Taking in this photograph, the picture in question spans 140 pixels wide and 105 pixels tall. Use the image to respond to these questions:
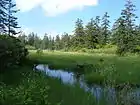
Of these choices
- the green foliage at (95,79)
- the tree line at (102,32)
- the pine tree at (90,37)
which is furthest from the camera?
the pine tree at (90,37)

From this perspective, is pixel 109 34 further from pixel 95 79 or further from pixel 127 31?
pixel 95 79

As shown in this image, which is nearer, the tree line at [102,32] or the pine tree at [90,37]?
the tree line at [102,32]

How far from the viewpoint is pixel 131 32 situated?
230 ft

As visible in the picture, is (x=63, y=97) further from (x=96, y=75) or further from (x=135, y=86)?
(x=96, y=75)

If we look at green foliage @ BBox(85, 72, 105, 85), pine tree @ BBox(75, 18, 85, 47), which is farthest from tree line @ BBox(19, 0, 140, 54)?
green foliage @ BBox(85, 72, 105, 85)

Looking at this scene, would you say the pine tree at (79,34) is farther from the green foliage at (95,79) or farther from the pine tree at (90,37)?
the green foliage at (95,79)

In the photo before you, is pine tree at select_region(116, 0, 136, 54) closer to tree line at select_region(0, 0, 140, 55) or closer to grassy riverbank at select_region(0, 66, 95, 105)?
tree line at select_region(0, 0, 140, 55)

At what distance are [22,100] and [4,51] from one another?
946cm

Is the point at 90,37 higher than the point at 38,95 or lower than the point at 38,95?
higher

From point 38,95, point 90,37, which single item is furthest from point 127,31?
point 38,95

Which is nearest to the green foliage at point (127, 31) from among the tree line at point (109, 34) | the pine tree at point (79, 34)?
the tree line at point (109, 34)

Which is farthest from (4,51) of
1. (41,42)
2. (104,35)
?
(41,42)

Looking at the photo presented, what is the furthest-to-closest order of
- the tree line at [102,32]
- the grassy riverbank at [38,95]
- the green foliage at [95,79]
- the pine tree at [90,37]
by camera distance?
the pine tree at [90,37] < the tree line at [102,32] < the green foliage at [95,79] < the grassy riverbank at [38,95]

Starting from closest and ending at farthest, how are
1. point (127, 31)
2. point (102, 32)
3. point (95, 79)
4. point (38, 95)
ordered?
point (38, 95) → point (95, 79) → point (127, 31) → point (102, 32)
